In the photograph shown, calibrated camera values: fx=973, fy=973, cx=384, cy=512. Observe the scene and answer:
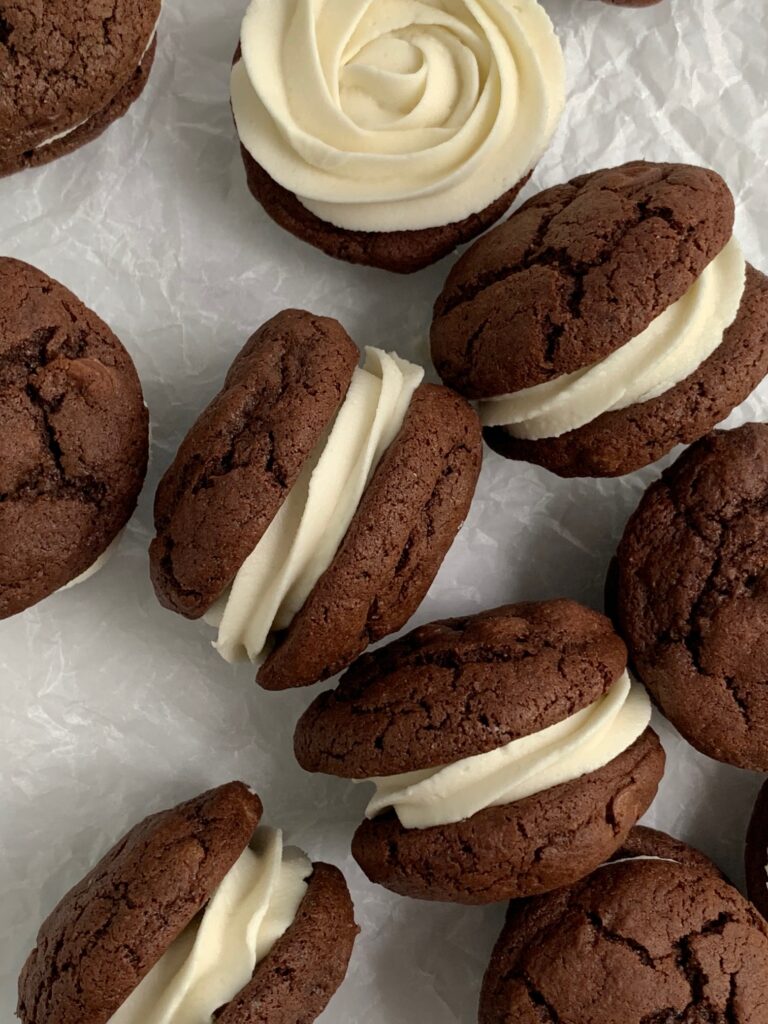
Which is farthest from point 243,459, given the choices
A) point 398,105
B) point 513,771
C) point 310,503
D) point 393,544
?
point 398,105

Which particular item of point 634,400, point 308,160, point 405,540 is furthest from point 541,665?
point 308,160

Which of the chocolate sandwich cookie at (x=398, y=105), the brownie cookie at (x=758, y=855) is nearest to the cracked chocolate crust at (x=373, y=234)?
the chocolate sandwich cookie at (x=398, y=105)

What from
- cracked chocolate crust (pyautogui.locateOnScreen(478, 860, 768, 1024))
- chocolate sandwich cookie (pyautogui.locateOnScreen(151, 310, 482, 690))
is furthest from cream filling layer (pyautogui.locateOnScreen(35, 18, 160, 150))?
cracked chocolate crust (pyautogui.locateOnScreen(478, 860, 768, 1024))

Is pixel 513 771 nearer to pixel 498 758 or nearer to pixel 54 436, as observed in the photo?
pixel 498 758

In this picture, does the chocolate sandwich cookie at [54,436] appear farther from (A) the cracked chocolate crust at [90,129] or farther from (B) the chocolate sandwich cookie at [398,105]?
(B) the chocolate sandwich cookie at [398,105]

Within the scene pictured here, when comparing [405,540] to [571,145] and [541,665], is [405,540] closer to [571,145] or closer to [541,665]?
[541,665]

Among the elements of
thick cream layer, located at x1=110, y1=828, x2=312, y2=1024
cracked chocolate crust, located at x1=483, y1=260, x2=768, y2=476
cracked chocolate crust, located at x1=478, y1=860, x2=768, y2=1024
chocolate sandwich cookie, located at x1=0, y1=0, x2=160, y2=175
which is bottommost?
thick cream layer, located at x1=110, y1=828, x2=312, y2=1024

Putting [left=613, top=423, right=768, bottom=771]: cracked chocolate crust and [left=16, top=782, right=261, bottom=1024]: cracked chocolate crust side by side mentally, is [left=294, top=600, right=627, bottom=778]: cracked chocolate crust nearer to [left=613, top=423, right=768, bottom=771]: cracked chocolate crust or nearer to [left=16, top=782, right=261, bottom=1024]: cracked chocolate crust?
[left=613, top=423, right=768, bottom=771]: cracked chocolate crust
